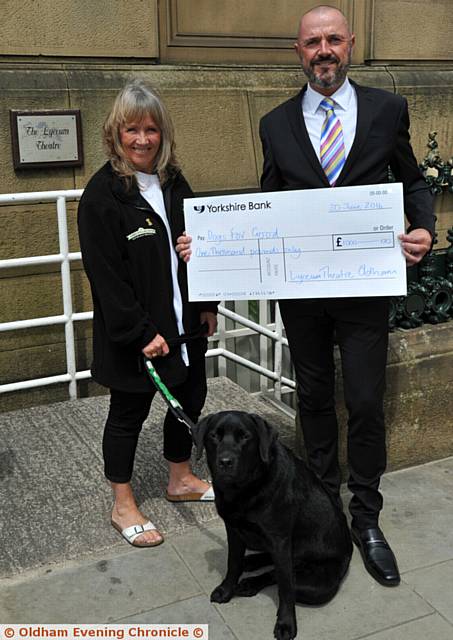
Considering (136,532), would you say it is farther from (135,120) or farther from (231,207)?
(135,120)

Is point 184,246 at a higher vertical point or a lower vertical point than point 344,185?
lower

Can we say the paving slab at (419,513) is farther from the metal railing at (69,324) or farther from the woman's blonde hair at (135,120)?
the woman's blonde hair at (135,120)

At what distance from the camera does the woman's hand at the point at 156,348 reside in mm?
3205

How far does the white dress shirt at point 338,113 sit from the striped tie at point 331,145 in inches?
0.7

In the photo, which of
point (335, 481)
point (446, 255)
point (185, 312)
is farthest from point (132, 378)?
point (446, 255)

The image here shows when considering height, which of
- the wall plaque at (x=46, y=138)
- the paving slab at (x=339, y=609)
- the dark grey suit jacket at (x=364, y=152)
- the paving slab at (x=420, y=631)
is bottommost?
the paving slab at (x=420, y=631)

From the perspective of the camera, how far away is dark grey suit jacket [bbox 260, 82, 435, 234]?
123 inches

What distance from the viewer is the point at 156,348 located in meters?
3.21

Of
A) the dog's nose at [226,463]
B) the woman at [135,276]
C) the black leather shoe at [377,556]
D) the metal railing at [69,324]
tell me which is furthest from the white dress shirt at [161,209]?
the metal railing at [69,324]

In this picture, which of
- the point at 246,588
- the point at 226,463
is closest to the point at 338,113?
the point at 226,463

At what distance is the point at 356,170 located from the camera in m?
3.13

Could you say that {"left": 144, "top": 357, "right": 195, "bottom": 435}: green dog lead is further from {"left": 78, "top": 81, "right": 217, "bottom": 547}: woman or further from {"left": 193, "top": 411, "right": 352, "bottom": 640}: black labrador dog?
{"left": 193, "top": 411, "right": 352, "bottom": 640}: black labrador dog

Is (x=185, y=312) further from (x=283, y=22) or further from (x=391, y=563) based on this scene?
(x=283, y=22)

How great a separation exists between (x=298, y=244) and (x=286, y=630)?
1555 millimetres
